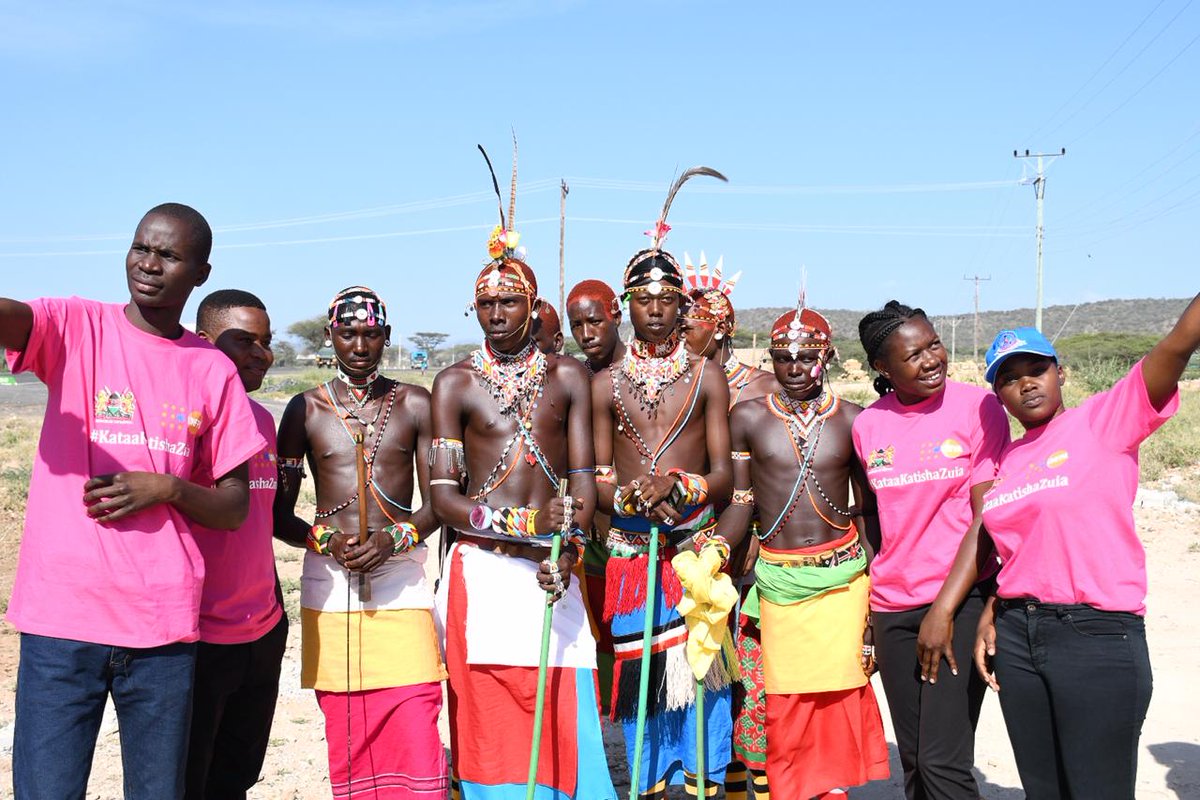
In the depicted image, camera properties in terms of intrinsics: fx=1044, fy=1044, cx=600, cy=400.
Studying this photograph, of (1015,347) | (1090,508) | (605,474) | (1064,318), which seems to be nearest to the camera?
(1090,508)

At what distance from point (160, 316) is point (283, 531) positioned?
154cm

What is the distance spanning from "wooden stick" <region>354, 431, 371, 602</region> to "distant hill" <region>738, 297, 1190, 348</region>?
63.0 meters

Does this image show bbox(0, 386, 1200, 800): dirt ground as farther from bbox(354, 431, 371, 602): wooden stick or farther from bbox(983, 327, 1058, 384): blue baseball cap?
bbox(983, 327, 1058, 384): blue baseball cap

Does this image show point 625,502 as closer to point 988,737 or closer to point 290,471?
point 290,471

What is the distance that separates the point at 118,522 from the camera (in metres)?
3.27

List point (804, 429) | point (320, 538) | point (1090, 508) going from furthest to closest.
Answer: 1. point (804, 429)
2. point (320, 538)
3. point (1090, 508)

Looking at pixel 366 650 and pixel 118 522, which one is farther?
pixel 366 650

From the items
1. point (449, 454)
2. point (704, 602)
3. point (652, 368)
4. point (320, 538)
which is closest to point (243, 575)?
point (320, 538)

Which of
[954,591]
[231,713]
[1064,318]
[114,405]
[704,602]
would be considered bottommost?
[231,713]

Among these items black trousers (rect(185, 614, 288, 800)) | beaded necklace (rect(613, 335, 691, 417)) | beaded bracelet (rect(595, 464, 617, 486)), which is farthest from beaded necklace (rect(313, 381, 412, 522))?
beaded necklace (rect(613, 335, 691, 417))

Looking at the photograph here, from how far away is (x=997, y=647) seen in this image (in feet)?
12.6

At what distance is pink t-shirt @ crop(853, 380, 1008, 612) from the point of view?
4.33 m

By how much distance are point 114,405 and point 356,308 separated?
63.7 inches

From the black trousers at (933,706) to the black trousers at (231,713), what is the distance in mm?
2589
